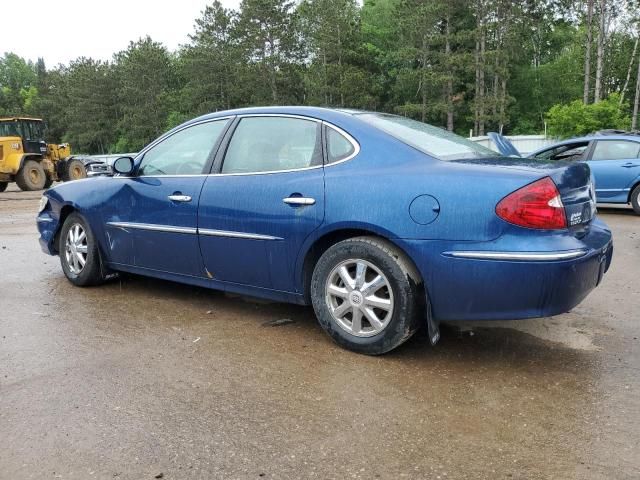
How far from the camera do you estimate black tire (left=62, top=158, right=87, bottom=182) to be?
A: 23281 millimetres

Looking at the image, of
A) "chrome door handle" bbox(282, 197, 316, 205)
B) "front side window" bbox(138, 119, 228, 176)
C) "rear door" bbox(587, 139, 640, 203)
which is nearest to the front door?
"front side window" bbox(138, 119, 228, 176)

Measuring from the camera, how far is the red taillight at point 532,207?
10.2 feet

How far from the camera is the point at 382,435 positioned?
2.68m

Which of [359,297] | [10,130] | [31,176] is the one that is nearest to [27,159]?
[31,176]

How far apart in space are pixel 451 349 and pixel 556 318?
3.69 ft

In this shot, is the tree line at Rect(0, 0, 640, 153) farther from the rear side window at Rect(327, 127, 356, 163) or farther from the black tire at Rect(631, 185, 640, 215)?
the rear side window at Rect(327, 127, 356, 163)

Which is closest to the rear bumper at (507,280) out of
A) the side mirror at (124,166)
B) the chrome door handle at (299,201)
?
the chrome door handle at (299,201)

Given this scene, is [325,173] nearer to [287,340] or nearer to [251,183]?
[251,183]

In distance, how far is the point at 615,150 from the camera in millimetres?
10695

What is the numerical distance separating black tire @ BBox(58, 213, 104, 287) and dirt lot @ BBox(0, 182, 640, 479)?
0.55 metres

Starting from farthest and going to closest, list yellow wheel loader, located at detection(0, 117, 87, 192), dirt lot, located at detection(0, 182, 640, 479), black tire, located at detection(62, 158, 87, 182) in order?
black tire, located at detection(62, 158, 87, 182) < yellow wheel loader, located at detection(0, 117, 87, 192) < dirt lot, located at detection(0, 182, 640, 479)

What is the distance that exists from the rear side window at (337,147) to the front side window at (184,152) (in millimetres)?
1016

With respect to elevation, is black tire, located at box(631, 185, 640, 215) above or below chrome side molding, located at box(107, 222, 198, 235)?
below

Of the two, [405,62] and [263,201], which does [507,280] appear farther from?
[405,62]
